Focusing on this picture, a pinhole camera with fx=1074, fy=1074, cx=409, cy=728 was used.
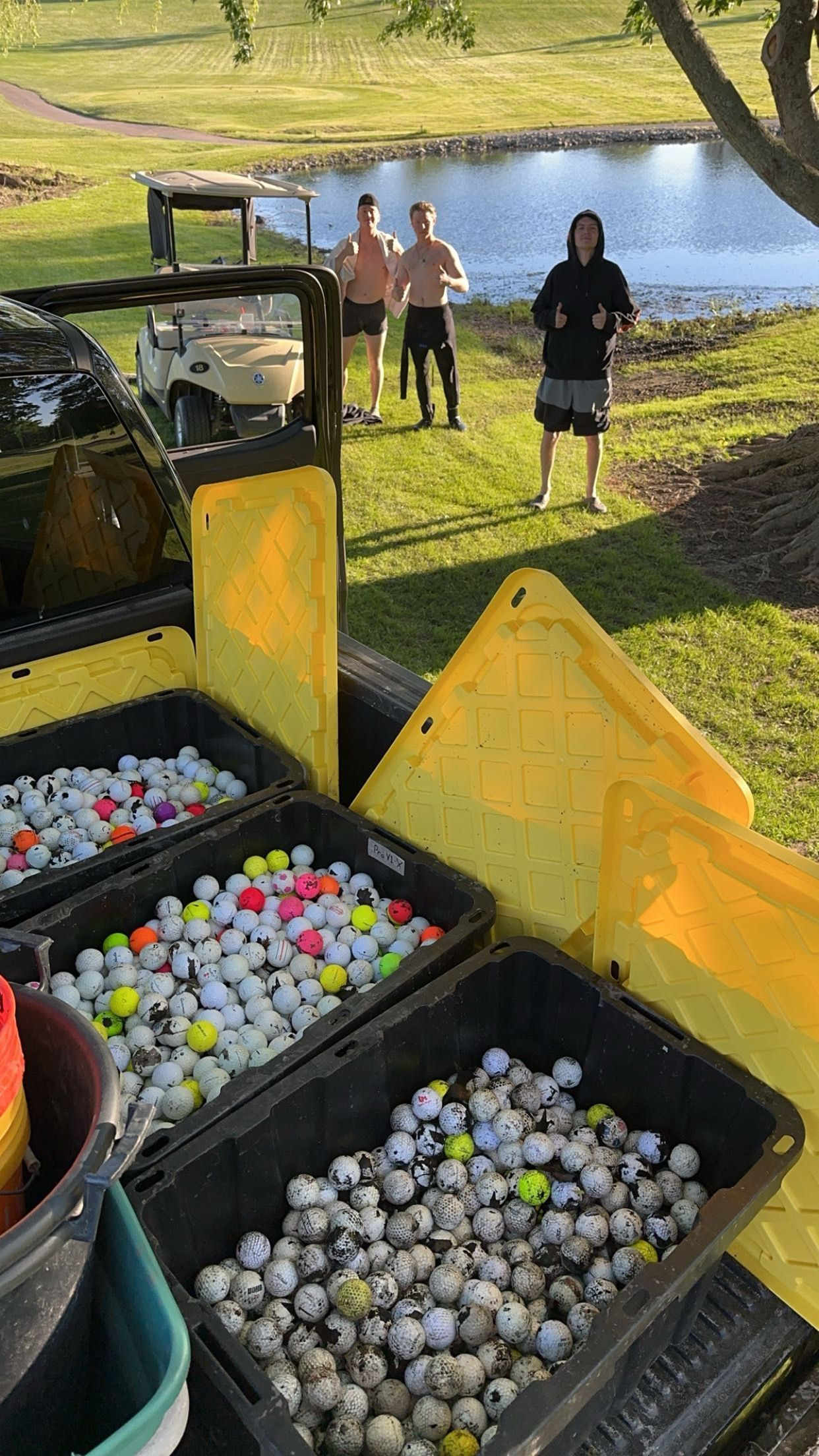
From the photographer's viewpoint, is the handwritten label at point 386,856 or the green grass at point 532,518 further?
the green grass at point 532,518

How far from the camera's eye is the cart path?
100 feet

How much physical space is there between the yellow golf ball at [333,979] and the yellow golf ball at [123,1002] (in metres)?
0.45

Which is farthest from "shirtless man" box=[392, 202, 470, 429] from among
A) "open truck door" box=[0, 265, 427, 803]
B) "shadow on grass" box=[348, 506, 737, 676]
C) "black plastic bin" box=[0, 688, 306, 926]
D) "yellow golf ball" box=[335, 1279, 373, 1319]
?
"yellow golf ball" box=[335, 1279, 373, 1319]

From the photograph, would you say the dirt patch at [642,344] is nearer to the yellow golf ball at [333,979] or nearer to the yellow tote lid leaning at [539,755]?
the yellow tote lid leaning at [539,755]

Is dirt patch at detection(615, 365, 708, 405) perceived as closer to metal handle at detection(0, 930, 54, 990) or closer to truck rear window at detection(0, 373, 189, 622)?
truck rear window at detection(0, 373, 189, 622)

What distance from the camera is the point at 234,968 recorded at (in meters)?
2.66

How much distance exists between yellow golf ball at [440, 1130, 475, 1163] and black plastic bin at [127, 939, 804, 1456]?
0.14 meters

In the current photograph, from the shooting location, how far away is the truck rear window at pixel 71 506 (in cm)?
313

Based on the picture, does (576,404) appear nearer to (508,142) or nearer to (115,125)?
(508,142)

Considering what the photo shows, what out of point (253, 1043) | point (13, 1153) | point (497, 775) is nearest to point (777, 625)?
point (497, 775)

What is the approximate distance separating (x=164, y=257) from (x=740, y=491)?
512 centimetres

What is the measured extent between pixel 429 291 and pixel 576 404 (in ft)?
7.21

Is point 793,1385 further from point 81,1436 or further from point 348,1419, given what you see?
point 81,1436

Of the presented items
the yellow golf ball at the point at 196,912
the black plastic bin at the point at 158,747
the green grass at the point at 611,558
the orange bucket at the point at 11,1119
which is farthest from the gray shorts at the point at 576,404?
the orange bucket at the point at 11,1119
